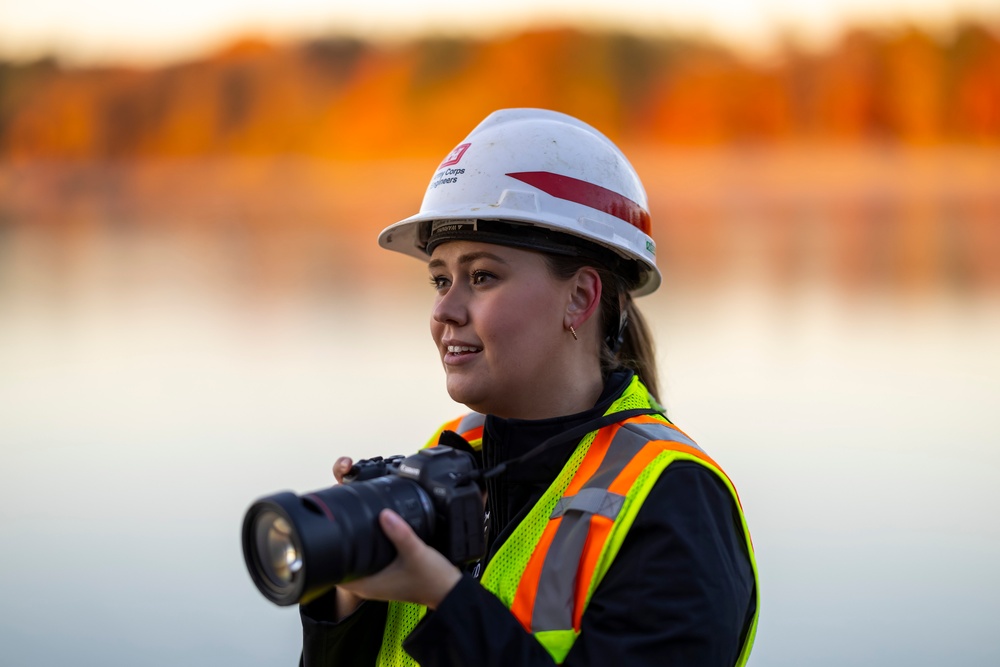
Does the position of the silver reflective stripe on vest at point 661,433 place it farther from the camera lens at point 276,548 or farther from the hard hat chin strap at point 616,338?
the camera lens at point 276,548

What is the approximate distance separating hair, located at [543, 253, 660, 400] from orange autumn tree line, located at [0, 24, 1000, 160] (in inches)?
99.6

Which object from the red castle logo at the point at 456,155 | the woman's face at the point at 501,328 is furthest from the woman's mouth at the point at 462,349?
the red castle logo at the point at 456,155

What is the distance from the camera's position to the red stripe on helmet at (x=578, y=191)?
1.49 metres

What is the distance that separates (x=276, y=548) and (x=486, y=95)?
11.1 feet

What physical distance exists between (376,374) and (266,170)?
1194 millimetres

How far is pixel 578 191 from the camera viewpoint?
1502 mm

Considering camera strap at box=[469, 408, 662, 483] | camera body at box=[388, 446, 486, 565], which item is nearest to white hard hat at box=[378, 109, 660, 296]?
camera strap at box=[469, 408, 662, 483]

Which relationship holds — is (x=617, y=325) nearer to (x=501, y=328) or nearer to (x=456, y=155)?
(x=501, y=328)

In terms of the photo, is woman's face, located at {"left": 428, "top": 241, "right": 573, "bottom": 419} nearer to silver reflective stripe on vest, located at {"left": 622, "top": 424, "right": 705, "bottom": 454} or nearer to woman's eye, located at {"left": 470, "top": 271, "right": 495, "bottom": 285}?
woman's eye, located at {"left": 470, "top": 271, "right": 495, "bottom": 285}

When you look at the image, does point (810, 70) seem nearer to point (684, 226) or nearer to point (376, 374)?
point (684, 226)

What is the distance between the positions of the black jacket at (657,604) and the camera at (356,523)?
0.09 m

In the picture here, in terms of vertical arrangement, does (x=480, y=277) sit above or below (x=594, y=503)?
above

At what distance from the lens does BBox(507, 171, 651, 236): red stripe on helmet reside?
58.7 inches

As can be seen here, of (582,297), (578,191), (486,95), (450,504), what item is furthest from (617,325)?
(486,95)
